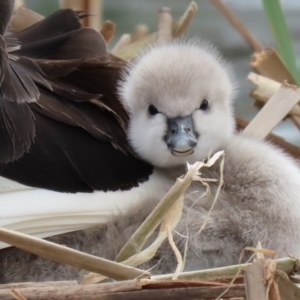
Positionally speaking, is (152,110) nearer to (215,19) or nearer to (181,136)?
(181,136)

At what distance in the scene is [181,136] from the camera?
49.4 inches

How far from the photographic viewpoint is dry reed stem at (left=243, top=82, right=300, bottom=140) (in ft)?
4.92

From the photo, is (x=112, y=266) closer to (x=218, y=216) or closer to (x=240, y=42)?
(x=218, y=216)

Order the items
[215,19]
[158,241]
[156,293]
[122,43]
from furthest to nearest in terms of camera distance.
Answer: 1. [215,19]
2. [122,43]
3. [158,241]
4. [156,293]

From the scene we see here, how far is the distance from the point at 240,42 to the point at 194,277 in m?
1.72

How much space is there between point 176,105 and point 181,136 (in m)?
0.06

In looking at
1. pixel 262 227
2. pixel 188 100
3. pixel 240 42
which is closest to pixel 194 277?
pixel 262 227

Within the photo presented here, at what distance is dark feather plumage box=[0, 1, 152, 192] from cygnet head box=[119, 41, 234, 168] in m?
0.03

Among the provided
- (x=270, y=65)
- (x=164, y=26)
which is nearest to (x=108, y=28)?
(x=164, y=26)

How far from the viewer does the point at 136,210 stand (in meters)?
1.26

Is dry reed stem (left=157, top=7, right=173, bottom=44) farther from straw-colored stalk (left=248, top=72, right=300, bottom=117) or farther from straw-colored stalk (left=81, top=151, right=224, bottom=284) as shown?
straw-colored stalk (left=81, top=151, right=224, bottom=284)

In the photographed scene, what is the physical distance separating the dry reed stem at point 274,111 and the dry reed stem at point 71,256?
48 centimetres

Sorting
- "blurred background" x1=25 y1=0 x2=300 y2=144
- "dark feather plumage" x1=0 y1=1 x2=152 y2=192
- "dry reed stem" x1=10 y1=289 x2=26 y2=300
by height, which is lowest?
"blurred background" x1=25 y1=0 x2=300 y2=144

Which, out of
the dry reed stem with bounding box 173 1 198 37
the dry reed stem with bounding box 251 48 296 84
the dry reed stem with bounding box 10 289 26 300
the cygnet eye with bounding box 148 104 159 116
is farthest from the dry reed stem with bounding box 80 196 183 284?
the dry reed stem with bounding box 173 1 198 37
